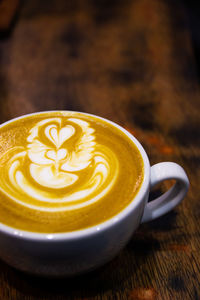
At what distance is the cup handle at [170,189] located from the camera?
624 mm

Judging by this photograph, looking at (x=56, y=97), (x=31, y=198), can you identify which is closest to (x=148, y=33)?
(x=56, y=97)

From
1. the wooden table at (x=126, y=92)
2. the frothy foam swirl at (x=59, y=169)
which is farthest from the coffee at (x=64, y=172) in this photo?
the wooden table at (x=126, y=92)

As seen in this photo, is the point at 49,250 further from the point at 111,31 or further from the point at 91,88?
the point at 111,31

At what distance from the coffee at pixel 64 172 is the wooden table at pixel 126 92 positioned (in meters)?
0.17

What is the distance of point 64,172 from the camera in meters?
0.65

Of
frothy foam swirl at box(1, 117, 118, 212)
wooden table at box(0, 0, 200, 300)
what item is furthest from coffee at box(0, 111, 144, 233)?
wooden table at box(0, 0, 200, 300)

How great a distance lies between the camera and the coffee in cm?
55

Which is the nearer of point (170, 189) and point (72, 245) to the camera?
point (72, 245)

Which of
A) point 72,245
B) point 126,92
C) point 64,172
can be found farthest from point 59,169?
point 126,92

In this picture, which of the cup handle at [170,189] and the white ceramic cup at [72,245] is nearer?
the white ceramic cup at [72,245]

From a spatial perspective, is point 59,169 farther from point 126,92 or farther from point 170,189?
point 126,92

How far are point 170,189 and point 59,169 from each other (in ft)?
0.82

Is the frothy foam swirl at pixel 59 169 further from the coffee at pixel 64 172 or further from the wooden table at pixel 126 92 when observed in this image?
the wooden table at pixel 126 92

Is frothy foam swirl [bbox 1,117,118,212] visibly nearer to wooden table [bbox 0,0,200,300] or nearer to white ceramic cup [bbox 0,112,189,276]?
white ceramic cup [bbox 0,112,189,276]
